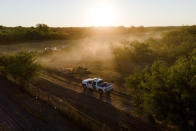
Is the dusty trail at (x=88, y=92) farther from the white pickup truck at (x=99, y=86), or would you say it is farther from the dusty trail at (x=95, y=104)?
the white pickup truck at (x=99, y=86)

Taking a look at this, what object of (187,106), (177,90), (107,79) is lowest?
(107,79)

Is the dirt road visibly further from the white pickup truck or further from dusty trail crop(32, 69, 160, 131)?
the white pickup truck

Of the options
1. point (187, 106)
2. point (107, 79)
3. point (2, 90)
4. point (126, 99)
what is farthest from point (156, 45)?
point (187, 106)

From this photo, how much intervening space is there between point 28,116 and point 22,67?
27.6 ft

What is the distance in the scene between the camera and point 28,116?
1554 centimetres

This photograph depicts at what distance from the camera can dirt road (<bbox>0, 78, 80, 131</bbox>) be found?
14.0m

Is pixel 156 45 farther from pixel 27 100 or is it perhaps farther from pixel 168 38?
pixel 27 100

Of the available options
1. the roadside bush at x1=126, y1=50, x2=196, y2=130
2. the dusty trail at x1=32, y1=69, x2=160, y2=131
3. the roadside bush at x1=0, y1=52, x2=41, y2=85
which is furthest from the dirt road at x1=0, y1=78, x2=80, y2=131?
the roadside bush at x1=126, y1=50, x2=196, y2=130

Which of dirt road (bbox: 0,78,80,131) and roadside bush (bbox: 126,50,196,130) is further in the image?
dirt road (bbox: 0,78,80,131)

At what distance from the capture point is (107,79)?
28.2m

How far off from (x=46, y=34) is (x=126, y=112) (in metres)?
76.1

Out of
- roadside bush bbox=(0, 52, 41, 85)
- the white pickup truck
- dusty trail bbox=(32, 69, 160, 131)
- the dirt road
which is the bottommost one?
dusty trail bbox=(32, 69, 160, 131)


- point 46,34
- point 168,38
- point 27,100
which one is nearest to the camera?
point 27,100

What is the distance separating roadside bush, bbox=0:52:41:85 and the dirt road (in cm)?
296
